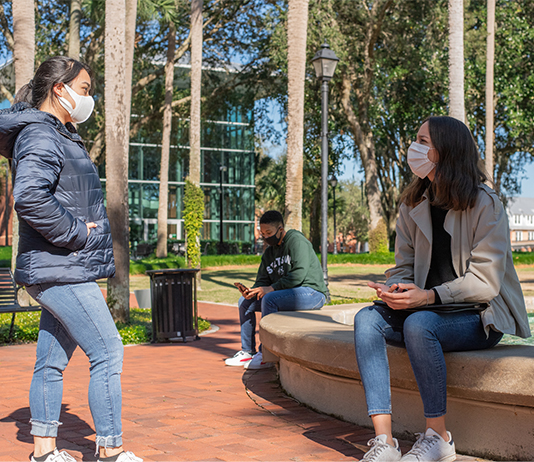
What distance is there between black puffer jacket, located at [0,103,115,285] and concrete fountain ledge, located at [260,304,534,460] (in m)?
1.50

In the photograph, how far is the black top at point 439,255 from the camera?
333cm

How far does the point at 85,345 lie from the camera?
116 inches

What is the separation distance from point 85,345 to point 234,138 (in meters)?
43.2

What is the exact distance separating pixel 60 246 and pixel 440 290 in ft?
6.14

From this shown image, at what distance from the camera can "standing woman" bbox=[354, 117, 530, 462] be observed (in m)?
2.99

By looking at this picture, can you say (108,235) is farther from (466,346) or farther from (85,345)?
(466,346)

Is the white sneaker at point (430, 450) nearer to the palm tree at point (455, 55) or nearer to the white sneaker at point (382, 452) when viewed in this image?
the white sneaker at point (382, 452)

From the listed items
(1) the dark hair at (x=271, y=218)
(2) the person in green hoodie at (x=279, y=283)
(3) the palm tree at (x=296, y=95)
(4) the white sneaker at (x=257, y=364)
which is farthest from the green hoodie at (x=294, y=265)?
(3) the palm tree at (x=296, y=95)

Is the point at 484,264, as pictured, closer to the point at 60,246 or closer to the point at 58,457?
the point at 60,246

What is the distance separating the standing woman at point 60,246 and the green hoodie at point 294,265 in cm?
303

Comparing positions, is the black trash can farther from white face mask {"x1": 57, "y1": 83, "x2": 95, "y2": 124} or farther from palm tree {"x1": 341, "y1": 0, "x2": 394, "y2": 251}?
palm tree {"x1": 341, "y1": 0, "x2": 394, "y2": 251}

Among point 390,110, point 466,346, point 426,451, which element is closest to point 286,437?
point 426,451

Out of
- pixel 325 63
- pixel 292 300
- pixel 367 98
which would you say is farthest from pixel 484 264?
pixel 367 98

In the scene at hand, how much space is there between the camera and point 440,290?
3.15 m
